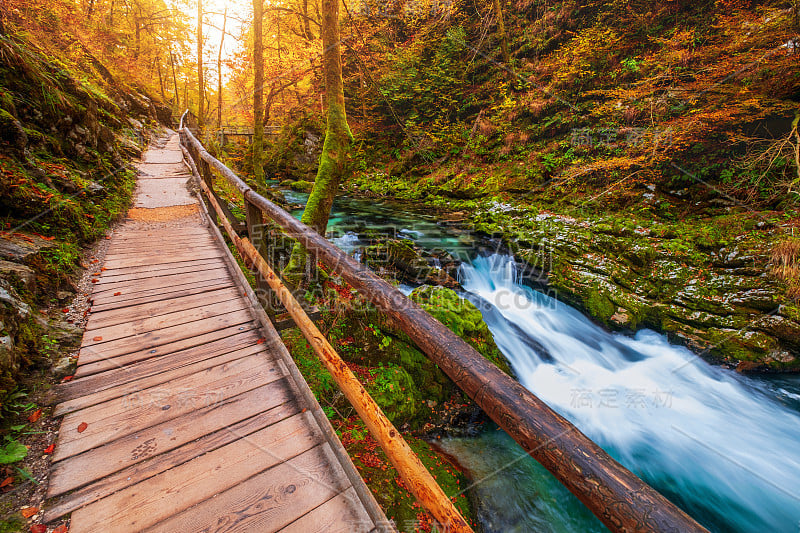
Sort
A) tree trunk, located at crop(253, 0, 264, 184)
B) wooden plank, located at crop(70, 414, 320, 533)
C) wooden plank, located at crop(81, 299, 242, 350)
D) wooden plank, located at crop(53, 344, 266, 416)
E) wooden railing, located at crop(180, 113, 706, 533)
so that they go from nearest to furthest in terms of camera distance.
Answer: wooden railing, located at crop(180, 113, 706, 533) < wooden plank, located at crop(70, 414, 320, 533) < wooden plank, located at crop(53, 344, 266, 416) < wooden plank, located at crop(81, 299, 242, 350) < tree trunk, located at crop(253, 0, 264, 184)

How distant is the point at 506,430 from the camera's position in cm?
88

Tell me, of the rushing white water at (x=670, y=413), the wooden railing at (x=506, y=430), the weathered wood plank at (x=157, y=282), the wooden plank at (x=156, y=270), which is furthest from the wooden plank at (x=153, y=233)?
the rushing white water at (x=670, y=413)

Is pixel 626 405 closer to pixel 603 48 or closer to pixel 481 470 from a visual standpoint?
pixel 481 470

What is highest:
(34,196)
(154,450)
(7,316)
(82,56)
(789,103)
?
(789,103)

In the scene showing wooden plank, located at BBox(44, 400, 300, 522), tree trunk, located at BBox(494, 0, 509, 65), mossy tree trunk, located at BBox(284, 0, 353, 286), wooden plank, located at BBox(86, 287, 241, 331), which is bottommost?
wooden plank, located at BBox(44, 400, 300, 522)

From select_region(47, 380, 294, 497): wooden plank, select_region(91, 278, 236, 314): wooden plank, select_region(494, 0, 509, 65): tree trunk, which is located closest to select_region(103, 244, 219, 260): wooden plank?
select_region(91, 278, 236, 314): wooden plank

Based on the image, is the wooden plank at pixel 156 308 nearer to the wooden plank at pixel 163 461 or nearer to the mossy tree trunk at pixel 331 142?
the wooden plank at pixel 163 461

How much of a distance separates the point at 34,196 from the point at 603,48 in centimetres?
1503

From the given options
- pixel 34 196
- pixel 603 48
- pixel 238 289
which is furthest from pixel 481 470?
pixel 603 48

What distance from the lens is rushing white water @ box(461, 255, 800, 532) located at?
154 inches

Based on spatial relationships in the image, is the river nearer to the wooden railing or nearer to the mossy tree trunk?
the wooden railing

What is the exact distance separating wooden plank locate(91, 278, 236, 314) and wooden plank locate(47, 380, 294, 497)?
1773 millimetres

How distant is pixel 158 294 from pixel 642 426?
6.99 m

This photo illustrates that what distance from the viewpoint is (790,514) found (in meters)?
3.64
